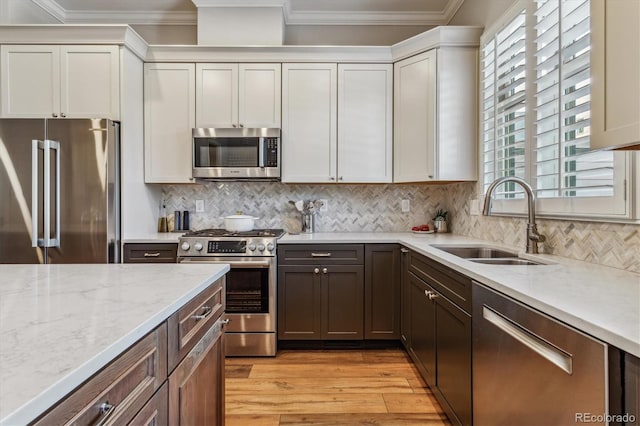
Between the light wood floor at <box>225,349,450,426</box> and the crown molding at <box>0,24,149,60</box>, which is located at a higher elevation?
the crown molding at <box>0,24,149,60</box>

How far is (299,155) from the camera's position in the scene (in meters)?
3.10

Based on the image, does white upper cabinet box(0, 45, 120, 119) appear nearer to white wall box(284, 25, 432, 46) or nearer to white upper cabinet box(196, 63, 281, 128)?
white upper cabinet box(196, 63, 281, 128)

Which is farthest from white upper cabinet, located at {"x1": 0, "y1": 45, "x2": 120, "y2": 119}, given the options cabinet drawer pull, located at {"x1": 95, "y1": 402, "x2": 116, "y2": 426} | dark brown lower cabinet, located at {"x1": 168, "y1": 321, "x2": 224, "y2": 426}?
cabinet drawer pull, located at {"x1": 95, "y1": 402, "x2": 116, "y2": 426}

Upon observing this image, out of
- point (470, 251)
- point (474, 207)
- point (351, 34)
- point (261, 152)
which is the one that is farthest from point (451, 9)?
point (470, 251)

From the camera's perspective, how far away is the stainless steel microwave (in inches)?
119

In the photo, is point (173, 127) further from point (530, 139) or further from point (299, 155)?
point (530, 139)

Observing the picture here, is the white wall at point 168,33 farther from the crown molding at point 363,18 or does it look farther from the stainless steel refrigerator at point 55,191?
the stainless steel refrigerator at point 55,191

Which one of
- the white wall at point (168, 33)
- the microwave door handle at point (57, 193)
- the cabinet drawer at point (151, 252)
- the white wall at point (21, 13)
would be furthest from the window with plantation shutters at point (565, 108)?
the white wall at point (21, 13)

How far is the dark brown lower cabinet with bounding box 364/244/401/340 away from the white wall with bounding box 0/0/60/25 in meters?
3.41

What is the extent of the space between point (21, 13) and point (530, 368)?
423cm

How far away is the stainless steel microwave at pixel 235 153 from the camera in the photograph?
9.91 ft

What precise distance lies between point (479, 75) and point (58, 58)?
328 cm

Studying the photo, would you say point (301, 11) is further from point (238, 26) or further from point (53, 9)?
point (53, 9)

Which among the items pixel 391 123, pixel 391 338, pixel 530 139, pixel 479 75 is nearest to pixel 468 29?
pixel 479 75
